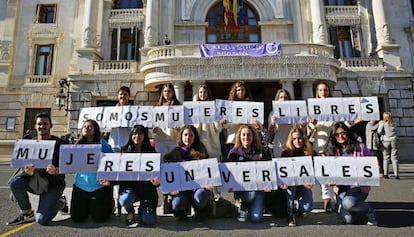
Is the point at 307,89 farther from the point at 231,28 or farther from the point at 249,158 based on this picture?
the point at 249,158

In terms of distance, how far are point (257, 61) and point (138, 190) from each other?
12.6m

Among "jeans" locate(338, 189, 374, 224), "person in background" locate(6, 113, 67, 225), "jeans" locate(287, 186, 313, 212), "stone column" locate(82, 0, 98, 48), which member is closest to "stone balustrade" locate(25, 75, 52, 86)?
"stone column" locate(82, 0, 98, 48)

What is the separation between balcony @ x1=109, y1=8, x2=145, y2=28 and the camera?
20078 mm

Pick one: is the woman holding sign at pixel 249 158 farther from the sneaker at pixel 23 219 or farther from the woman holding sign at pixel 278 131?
the sneaker at pixel 23 219

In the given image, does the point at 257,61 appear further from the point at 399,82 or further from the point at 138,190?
the point at 138,190

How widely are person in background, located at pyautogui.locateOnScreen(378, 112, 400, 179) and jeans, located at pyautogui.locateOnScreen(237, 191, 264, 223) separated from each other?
6.74 m

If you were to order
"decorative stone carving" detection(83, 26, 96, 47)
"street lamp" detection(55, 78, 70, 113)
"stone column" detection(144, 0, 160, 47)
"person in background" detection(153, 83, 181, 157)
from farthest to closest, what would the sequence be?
"stone column" detection(144, 0, 160, 47) → "decorative stone carving" detection(83, 26, 96, 47) → "street lamp" detection(55, 78, 70, 113) → "person in background" detection(153, 83, 181, 157)

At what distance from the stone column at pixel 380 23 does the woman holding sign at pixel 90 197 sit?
19303 mm

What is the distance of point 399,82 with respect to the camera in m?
18.3

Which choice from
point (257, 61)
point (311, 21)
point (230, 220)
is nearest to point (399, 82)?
point (311, 21)

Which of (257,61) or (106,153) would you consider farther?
(257,61)

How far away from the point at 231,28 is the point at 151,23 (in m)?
5.15

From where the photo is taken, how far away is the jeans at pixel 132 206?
457 centimetres

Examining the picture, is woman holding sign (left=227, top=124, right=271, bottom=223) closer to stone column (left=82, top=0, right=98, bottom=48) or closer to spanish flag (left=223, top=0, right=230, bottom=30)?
spanish flag (left=223, top=0, right=230, bottom=30)
